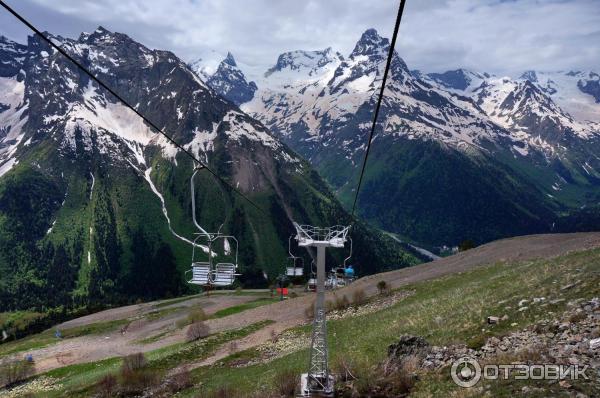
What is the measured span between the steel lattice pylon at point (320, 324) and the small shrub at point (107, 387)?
32135 millimetres

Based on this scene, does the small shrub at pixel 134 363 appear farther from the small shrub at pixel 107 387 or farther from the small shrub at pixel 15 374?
the small shrub at pixel 15 374

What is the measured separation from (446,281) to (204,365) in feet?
112

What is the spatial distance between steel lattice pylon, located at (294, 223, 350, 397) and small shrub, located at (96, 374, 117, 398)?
32.1 meters

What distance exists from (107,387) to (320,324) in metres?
35.9

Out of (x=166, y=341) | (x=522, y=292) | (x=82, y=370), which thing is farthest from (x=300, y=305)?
(x=522, y=292)

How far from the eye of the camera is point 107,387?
168ft

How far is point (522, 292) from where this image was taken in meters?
34.2

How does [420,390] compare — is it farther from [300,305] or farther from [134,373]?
[300,305]

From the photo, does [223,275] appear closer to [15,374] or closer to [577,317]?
[577,317]

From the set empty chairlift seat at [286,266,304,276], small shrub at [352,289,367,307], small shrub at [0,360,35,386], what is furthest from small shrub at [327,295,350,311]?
small shrub at [0,360,35,386]

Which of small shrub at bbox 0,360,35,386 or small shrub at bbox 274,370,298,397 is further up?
small shrub at bbox 274,370,298,397

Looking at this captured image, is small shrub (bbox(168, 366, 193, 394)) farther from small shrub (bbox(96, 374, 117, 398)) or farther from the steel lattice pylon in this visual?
the steel lattice pylon

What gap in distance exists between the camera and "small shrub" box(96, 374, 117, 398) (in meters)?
49.6

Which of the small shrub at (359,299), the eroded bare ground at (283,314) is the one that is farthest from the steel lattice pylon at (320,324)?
the small shrub at (359,299)
